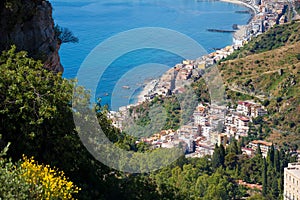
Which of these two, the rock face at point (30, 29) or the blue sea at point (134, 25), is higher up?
the rock face at point (30, 29)

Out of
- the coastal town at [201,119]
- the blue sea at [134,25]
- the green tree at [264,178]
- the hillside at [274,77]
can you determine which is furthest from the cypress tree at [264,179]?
the blue sea at [134,25]

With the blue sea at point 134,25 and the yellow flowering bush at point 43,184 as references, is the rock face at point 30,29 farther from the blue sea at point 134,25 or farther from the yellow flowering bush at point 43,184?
the blue sea at point 134,25

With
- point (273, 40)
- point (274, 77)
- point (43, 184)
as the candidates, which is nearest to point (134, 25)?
point (273, 40)

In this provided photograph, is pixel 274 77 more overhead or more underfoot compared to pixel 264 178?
more overhead

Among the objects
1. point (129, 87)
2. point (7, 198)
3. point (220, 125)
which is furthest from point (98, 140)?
point (220, 125)

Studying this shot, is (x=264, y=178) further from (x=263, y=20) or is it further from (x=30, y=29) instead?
(x=263, y=20)

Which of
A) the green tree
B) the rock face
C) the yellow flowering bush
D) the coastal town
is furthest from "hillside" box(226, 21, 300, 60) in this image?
the yellow flowering bush

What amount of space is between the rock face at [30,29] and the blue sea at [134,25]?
7.27 meters

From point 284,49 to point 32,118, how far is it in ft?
69.9

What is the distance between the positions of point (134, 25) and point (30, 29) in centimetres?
2696

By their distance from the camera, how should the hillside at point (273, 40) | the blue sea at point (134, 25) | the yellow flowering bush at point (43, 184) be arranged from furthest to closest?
1. the hillside at point (273, 40)
2. the blue sea at point (134, 25)
3. the yellow flowering bush at point (43, 184)

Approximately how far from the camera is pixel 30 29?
17.3 ft

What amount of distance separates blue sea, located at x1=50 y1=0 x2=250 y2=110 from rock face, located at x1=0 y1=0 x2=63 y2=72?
23.9ft

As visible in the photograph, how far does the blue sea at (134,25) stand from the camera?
18797 mm
